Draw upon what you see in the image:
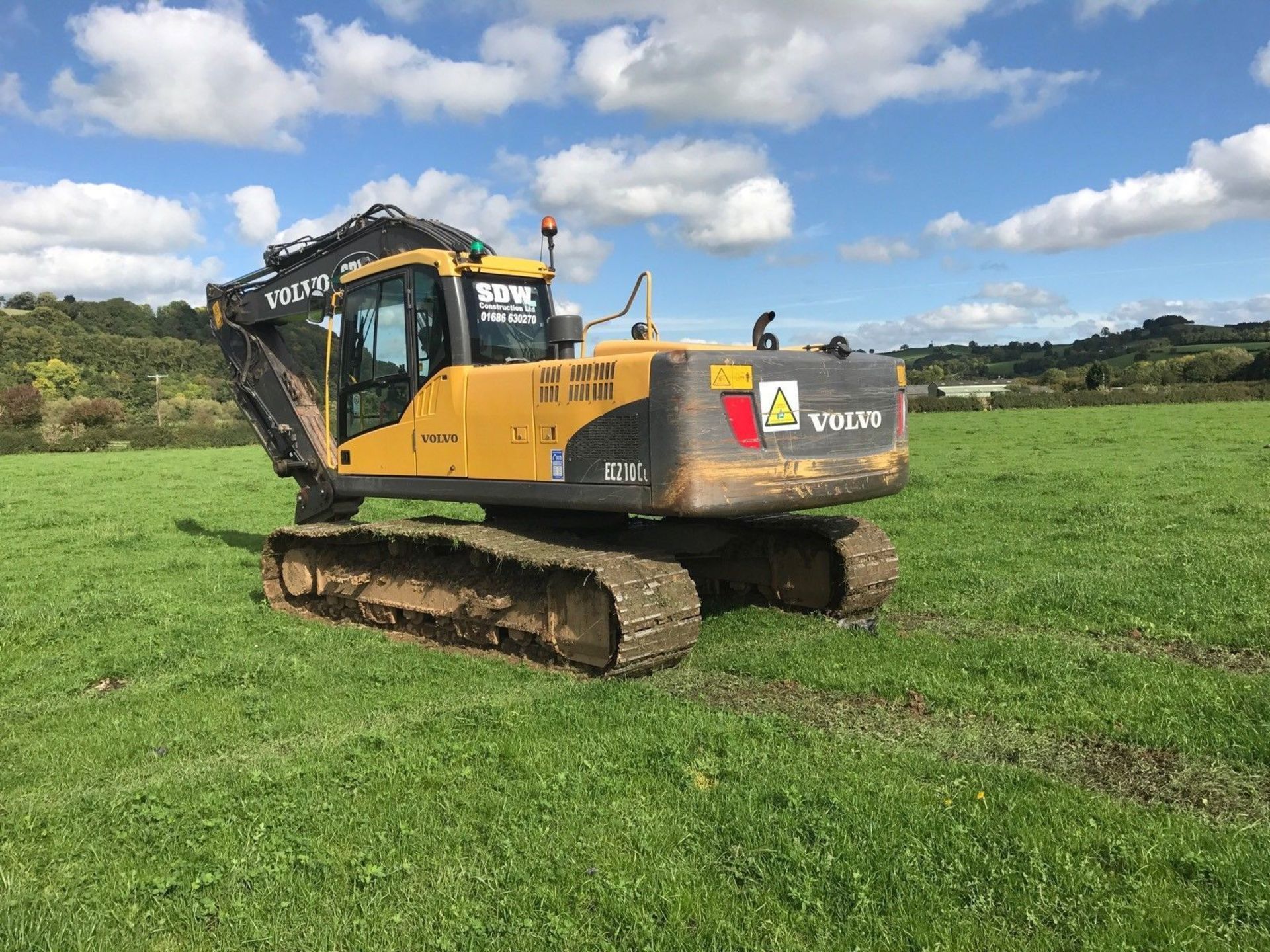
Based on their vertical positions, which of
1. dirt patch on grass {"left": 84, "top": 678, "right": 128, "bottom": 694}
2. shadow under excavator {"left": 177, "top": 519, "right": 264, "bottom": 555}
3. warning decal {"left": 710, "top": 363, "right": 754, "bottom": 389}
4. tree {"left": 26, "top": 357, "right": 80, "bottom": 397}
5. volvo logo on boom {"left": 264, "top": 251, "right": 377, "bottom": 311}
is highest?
tree {"left": 26, "top": 357, "right": 80, "bottom": 397}

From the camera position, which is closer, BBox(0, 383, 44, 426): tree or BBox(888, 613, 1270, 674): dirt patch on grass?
BBox(888, 613, 1270, 674): dirt patch on grass

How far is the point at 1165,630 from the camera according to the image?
7.64 m

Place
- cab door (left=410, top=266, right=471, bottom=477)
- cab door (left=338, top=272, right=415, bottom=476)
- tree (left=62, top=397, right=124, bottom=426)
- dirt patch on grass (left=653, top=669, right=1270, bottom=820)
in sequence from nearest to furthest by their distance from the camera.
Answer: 1. dirt patch on grass (left=653, top=669, right=1270, bottom=820)
2. cab door (left=410, top=266, right=471, bottom=477)
3. cab door (left=338, top=272, right=415, bottom=476)
4. tree (left=62, top=397, right=124, bottom=426)

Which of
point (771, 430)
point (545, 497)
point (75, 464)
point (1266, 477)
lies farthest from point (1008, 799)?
point (75, 464)

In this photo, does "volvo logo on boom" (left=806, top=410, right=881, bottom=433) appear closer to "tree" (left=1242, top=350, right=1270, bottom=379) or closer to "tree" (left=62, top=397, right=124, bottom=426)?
"tree" (left=62, top=397, right=124, bottom=426)

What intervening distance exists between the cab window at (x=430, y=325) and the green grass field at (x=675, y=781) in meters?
2.46

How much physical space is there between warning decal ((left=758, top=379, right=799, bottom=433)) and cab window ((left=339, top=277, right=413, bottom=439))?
350 cm

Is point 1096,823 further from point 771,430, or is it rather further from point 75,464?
point 75,464

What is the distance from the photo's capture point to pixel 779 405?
6754mm

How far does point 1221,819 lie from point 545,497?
4.75 meters

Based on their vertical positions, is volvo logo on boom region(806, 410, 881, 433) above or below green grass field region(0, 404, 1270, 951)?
above

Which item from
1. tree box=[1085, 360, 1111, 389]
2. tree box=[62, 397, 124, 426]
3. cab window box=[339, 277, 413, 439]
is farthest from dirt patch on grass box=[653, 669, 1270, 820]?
tree box=[1085, 360, 1111, 389]

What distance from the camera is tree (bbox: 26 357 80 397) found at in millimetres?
75688

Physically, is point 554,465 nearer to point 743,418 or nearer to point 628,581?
point 628,581
